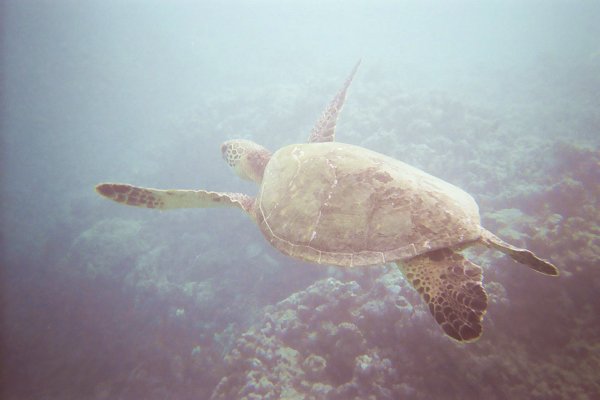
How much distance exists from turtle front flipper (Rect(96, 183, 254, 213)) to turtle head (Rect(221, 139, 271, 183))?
4.03 ft

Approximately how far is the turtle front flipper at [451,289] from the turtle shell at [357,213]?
193 mm

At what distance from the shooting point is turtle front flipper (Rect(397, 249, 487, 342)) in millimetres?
1952

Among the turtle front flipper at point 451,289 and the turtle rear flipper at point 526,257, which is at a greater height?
the turtle rear flipper at point 526,257

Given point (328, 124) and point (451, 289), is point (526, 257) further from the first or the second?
point (328, 124)

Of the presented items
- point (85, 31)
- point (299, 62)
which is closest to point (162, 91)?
point (85, 31)

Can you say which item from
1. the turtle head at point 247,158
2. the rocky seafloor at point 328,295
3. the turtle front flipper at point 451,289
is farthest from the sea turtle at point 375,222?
the rocky seafloor at point 328,295

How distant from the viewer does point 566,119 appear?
13.7 meters

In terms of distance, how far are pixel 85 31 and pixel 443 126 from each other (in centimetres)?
4070

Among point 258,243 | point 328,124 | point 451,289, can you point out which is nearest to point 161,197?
point 328,124

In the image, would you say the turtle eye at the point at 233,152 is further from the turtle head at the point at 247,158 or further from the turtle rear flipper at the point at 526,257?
the turtle rear flipper at the point at 526,257

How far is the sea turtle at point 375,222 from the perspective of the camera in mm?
2146

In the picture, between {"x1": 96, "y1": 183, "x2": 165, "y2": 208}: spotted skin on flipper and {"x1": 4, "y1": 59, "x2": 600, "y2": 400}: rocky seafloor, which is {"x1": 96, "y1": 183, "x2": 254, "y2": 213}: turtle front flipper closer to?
{"x1": 96, "y1": 183, "x2": 165, "y2": 208}: spotted skin on flipper

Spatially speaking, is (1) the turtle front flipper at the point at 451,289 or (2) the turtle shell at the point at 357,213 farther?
(2) the turtle shell at the point at 357,213

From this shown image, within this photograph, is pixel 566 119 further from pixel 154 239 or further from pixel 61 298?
pixel 61 298
